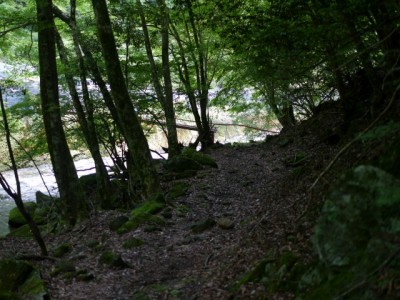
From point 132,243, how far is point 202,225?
1.29 metres

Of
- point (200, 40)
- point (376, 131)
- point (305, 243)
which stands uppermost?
point (200, 40)

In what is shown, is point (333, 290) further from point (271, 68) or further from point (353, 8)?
point (271, 68)

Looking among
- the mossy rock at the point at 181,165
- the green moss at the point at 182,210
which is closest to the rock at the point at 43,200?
the mossy rock at the point at 181,165

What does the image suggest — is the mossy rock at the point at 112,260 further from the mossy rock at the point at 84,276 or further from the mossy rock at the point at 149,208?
the mossy rock at the point at 149,208

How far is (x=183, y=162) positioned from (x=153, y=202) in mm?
3346

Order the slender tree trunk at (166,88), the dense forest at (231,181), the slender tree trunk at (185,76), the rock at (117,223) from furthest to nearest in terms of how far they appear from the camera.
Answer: the slender tree trunk at (185,76) → the slender tree trunk at (166,88) → the rock at (117,223) → the dense forest at (231,181)

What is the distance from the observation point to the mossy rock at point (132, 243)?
705 cm

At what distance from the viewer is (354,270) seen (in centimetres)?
290

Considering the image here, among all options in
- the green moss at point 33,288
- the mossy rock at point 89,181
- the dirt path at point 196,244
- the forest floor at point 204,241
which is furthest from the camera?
the mossy rock at point 89,181

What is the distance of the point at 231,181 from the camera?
34.9 feet

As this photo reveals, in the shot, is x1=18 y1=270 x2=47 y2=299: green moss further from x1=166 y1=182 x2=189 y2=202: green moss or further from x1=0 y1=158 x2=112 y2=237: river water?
x1=0 y1=158 x2=112 y2=237: river water

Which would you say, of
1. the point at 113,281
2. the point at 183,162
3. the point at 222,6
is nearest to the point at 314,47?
the point at 222,6

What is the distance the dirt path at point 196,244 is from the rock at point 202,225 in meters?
0.08

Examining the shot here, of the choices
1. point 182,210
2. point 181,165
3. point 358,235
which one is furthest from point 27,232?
point 358,235
